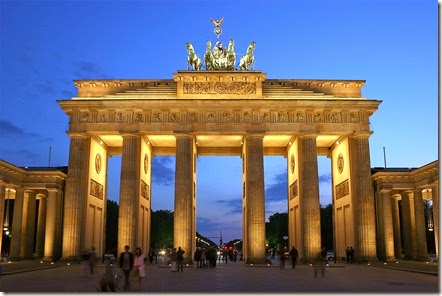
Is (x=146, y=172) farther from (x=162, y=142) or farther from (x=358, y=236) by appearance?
A: (x=358, y=236)

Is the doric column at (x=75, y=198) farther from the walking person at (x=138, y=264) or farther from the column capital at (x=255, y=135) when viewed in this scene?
the walking person at (x=138, y=264)

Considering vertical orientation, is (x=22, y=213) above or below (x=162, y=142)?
below

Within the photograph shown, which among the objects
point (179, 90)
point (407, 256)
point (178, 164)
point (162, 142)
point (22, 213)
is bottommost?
point (407, 256)

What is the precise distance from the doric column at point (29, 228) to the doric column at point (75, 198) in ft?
26.5

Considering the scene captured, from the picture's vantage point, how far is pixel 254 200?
141ft

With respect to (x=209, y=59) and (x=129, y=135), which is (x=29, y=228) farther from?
(x=209, y=59)

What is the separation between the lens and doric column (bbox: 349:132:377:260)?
4288 centimetres

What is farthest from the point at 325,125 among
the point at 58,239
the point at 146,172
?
the point at 58,239

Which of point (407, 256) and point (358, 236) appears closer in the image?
point (358, 236)

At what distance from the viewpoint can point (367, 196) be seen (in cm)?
4341

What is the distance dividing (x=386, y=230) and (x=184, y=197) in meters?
18.9

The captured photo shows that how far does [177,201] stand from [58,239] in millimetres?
11899

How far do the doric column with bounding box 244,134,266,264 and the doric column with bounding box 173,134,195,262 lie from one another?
4.98 metres

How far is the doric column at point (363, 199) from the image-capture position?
42.9m
